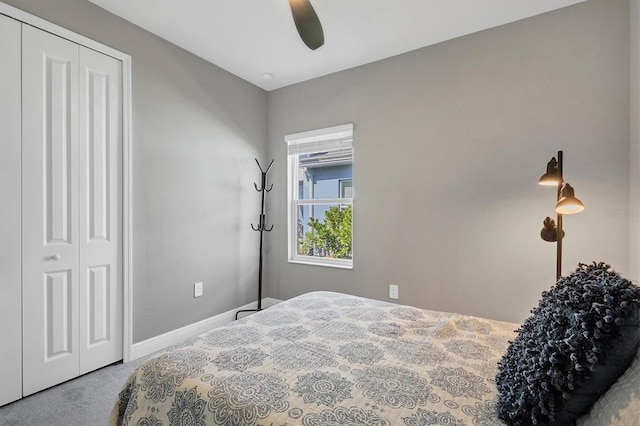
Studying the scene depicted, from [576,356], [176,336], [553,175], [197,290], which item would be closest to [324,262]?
[197,290]

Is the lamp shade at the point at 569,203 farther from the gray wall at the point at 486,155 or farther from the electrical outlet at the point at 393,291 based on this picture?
the electrical outlet at the point at 393,291

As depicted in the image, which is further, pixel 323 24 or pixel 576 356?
pixel 323 24

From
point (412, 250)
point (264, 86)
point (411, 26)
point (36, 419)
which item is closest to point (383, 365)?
point (412, 250)

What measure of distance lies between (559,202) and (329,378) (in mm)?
1570

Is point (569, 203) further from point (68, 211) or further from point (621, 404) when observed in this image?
point (68, 211)

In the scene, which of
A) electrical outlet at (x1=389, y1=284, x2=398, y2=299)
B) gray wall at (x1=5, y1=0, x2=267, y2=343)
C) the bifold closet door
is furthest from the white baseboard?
electrical outlet at (x1=389, y1=284, x2=398, y2=299)

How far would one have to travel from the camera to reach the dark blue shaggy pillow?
2.48ft

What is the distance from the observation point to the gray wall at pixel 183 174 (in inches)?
99.3

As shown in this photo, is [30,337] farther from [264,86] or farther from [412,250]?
[264,86]

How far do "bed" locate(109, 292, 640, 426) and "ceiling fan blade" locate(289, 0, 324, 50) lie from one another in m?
1.52

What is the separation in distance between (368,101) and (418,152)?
75 cm

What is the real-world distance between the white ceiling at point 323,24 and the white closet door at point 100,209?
573 mm

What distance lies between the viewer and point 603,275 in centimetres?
94

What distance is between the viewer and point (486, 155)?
255 cm
